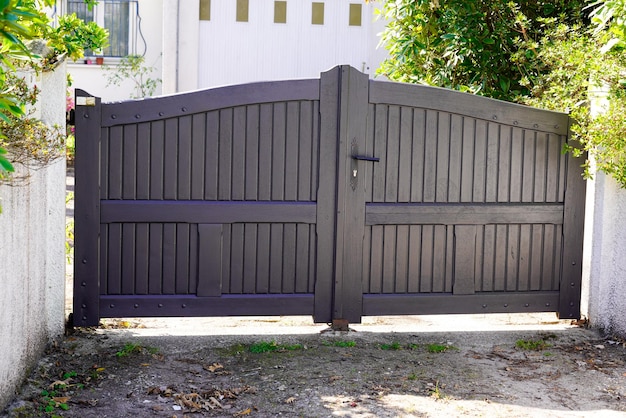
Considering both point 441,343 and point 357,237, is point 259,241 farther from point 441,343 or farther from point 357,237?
point 441,343

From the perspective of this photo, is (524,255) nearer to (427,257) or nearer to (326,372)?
(427,257)

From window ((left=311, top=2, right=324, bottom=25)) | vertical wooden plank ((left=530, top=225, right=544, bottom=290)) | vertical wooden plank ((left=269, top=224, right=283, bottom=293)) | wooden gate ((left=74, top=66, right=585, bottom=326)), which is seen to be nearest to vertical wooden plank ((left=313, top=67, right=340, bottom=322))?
wooden gate ((left=74, top=66, right=585, bottom=326))

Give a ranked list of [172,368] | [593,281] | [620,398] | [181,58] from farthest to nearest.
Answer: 1. [181,58]
2. [593,281]
3. [172,368]
4. [620,398]

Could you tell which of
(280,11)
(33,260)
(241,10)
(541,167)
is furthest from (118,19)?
(33,260)

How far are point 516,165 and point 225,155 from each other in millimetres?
2205

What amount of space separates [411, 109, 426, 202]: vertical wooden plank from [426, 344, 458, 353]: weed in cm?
108

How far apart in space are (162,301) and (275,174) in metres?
1.21

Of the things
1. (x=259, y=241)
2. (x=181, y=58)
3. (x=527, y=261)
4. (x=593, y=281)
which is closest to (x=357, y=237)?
(x=259, y=241)

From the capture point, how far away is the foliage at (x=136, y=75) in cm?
1608

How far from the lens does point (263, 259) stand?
646 centimetres

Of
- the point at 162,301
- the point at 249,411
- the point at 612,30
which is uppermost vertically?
the point at 612,30

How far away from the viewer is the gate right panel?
6.56 meters

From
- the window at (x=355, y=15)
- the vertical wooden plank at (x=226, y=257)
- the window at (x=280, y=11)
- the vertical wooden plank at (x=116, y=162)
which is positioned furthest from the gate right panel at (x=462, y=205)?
the window at (x=280, y=11)

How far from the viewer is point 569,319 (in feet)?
23.1
